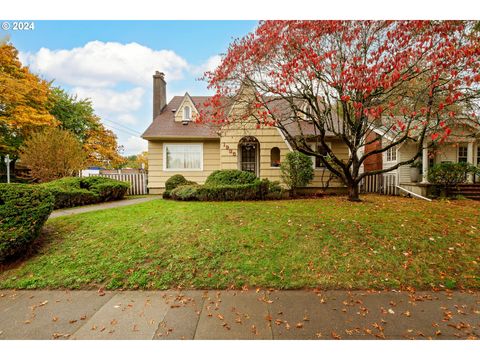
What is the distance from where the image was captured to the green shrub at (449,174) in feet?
34.8

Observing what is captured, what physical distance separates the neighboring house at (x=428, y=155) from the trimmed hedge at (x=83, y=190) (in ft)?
43.3

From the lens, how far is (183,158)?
13.6 meters

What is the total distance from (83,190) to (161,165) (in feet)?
16.2

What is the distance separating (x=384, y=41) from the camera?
6.26 m

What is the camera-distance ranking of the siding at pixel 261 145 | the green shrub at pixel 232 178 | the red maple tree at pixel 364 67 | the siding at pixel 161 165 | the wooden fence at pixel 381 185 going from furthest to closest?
the siding at pixel 161 165, the wooden fence at pixel 381 185, the siding at pixel 261 145, the green shrub at pixel 232 178, the red maple tree at pixel 364 67

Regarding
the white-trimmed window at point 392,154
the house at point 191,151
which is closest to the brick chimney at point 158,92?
the house at point 191,151

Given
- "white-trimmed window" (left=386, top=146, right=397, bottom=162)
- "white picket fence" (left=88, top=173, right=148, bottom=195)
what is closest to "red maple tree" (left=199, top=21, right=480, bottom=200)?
"white-trimmed window" (left=386, top=146, right=397, bottom=162)

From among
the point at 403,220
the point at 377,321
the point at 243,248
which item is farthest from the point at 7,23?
the point at 403,220

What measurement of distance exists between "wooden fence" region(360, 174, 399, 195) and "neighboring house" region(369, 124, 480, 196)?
0.27 meters

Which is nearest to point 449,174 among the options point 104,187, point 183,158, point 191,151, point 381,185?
point 381,185

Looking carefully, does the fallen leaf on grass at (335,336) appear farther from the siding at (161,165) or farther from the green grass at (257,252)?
the siding at (161,165)

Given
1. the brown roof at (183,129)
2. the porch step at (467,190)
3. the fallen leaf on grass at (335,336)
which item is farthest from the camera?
the brown roof at (183,129)

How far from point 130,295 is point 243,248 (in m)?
2.12

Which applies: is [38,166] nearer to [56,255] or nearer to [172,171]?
[172,171]
